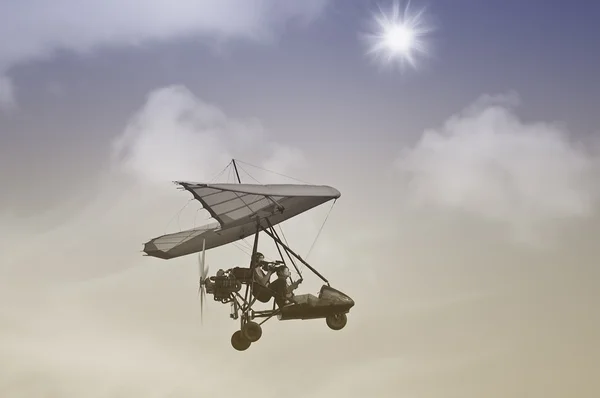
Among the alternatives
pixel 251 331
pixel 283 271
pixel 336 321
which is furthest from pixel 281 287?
pixel 336 321

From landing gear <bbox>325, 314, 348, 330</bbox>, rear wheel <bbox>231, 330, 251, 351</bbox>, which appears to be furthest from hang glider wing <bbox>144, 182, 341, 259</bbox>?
landing gear <bbox>325, 314, 348, 330</bbox>

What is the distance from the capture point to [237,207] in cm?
3238

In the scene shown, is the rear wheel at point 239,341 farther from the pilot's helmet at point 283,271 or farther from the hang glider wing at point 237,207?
the hang glider wing at point 237,207

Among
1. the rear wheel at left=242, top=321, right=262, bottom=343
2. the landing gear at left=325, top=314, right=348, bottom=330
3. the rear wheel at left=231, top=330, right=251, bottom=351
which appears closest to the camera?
the rear wheel at left=242, top=321, right=262, bottom=343

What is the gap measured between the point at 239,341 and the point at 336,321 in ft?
15.3

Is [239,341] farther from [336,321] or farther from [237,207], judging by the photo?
[237,207]

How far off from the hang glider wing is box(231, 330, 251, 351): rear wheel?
4.71 meters

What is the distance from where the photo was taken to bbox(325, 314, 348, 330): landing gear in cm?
3581

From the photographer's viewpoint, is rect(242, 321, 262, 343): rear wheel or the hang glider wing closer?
the hang glider wing

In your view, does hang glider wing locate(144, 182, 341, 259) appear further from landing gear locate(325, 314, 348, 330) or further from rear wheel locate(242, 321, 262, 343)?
landing gear locate(325, 314, 348, 330)

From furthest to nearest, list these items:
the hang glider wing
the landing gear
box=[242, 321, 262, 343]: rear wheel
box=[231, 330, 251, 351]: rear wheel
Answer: the landing gear → box=[231, 330, 251, 351]: rear wheel → box=[242, 321, 262, 343]: rear wheel → the hang glider wing

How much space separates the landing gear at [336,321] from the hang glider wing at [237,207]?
5.03 meters

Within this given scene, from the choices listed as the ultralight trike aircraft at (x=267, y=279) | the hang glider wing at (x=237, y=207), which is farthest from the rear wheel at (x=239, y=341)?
the hang glider wing at (x=237, y=207)

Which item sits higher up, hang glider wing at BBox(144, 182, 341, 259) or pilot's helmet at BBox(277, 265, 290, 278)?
hang glider wing at BBox(144, 182, 341, 259)
